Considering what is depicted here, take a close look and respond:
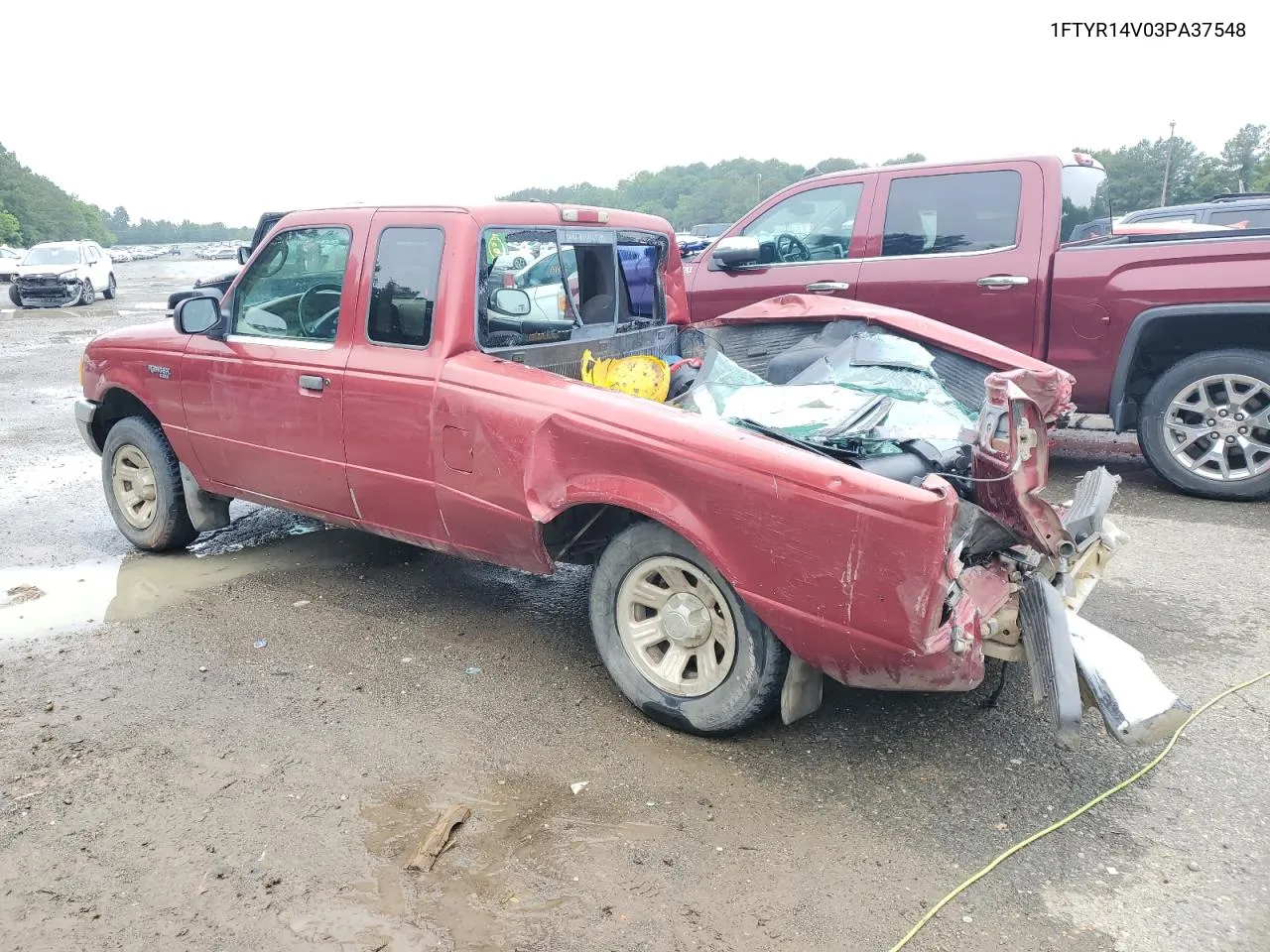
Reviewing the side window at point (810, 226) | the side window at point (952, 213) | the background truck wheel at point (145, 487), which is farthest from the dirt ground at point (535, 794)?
the side window at point (810, 226)

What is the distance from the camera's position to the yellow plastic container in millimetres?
4055

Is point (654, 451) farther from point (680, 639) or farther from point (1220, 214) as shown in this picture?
point (1220, 214)

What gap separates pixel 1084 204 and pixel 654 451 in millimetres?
4916

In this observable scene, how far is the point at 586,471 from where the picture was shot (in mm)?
3311

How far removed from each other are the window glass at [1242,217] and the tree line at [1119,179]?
87.6ft

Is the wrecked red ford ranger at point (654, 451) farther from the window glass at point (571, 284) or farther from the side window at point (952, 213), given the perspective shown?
the side window at point (952, 213)

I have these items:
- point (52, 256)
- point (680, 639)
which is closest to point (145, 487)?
point (680, 639)

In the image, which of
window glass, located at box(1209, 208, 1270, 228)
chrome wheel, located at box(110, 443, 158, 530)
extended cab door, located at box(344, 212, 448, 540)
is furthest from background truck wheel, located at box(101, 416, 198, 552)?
window glass, located at box(1209, 208, 1270, 228)

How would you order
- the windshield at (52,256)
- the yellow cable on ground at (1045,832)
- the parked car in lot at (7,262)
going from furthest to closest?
the parked car in lot at (7,262)
the windshield at (52,256)
the yellow cable on ground at (1045,832)

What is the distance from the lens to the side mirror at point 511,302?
12.9ft

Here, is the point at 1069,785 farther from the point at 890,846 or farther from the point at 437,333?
the point at 437,333

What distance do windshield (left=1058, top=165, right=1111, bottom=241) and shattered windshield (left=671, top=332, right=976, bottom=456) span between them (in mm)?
2747

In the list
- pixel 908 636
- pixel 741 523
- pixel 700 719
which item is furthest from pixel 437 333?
pixel 908 636

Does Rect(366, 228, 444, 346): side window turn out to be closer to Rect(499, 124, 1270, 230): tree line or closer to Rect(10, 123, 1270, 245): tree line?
Rect(10, 123, 1270, 245): tree line
